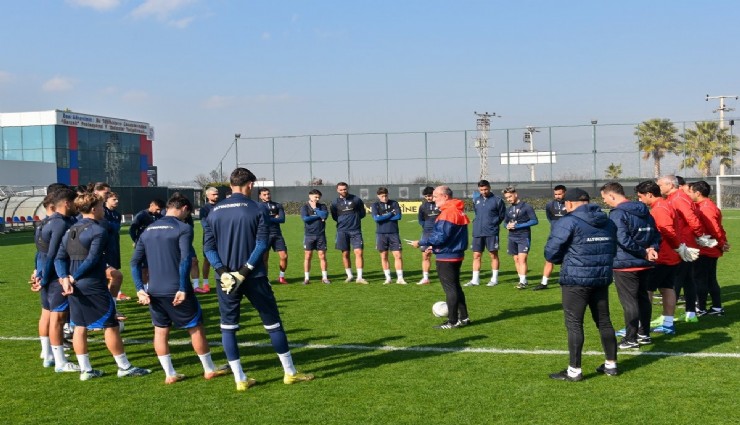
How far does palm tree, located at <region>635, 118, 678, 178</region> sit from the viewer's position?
182 ft

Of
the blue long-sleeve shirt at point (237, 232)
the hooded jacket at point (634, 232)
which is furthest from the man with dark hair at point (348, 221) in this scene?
the blue long-sleeve shirt at point (237, 232)

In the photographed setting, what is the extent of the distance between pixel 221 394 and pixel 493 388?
2492 mm

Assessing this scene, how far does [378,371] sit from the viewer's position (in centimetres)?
742

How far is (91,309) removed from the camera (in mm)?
7148

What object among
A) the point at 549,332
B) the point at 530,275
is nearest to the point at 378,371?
the point at 549,332

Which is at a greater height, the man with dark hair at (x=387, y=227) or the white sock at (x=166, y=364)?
the man with dark hair at (x=387, y=227)

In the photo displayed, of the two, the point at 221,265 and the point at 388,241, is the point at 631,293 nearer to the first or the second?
the point at 221,265

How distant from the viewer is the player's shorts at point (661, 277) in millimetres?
8883

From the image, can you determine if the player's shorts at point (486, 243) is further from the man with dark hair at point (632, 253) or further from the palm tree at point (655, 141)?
the palm tree at point (655, 141)

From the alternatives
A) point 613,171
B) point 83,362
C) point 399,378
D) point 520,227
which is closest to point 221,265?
point 83,362

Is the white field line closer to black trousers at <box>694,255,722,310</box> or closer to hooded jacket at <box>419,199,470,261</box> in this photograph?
hooded jacket at <box>419,199,470,261</box>

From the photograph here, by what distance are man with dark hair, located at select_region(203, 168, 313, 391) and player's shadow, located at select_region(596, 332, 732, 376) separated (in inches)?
132

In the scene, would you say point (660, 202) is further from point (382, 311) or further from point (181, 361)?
point (181, 361)

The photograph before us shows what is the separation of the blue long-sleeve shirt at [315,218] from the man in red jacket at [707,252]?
710 centimetres
